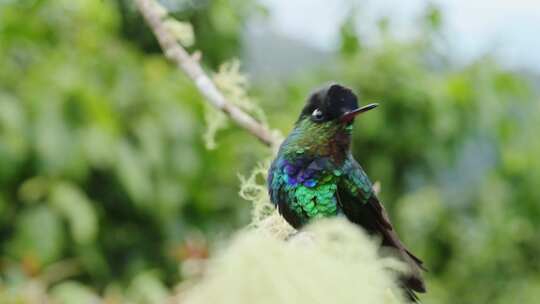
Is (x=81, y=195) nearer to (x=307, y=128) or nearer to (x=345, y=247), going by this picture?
(x=307, y=128)

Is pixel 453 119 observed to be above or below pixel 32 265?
above

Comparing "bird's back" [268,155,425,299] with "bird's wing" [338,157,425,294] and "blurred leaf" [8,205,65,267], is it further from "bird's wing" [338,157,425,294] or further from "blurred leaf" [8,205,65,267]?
"blurred leaf" [8,205,65,267]

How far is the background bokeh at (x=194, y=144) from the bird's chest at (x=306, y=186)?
7.33ft

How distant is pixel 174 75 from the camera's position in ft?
16.8

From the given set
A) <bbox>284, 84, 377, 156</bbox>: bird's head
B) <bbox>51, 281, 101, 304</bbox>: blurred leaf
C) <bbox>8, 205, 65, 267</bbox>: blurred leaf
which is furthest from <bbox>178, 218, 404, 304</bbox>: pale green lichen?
<bbox>8, 205, 65, 267</bbox>: blurred leaf

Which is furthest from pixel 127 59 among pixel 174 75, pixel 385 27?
pixel 385 27

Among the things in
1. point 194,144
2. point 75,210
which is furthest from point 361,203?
point 194,144

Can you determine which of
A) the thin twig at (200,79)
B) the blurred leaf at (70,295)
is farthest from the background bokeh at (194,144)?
the thin twig at (200,79)

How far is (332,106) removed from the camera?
156 centimetres

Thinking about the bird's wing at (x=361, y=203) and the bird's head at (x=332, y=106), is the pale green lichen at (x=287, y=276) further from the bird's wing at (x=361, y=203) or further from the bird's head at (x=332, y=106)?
→ the bird's head at (x=332, y=106)

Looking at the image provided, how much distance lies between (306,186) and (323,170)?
0.20ft

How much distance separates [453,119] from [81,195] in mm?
2191

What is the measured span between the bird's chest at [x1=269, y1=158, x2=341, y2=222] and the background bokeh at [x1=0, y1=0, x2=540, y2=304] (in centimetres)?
223

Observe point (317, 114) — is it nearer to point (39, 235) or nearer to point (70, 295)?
point (70, 295)
